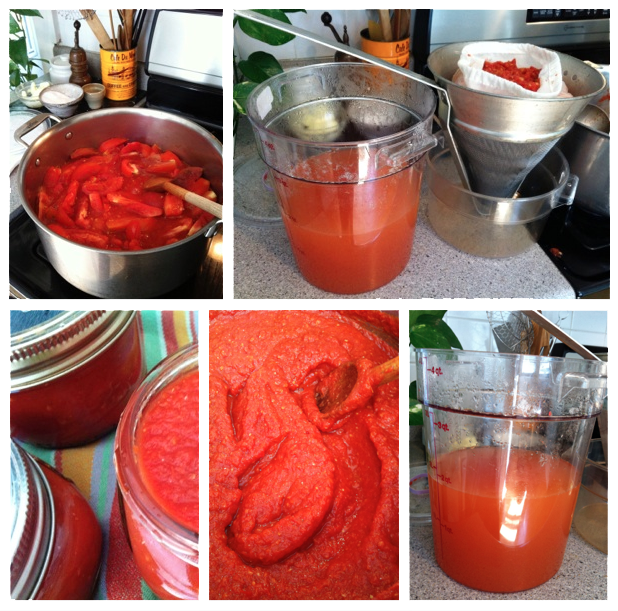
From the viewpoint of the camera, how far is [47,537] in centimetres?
63

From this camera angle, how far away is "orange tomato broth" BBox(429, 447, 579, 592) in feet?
2.11

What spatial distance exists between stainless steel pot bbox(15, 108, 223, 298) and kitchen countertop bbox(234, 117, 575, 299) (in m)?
0.10

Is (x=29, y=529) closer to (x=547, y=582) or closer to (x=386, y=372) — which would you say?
(x=386, y=372)

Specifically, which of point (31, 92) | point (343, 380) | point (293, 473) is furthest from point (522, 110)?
point (31, 92)

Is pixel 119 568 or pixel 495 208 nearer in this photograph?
pixel 119 568

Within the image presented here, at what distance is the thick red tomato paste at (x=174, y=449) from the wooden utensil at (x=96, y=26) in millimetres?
630

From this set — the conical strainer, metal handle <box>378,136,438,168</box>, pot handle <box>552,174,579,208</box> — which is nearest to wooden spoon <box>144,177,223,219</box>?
metal handle <box>378,136,438,168</box>

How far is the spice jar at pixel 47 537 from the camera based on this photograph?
63cm

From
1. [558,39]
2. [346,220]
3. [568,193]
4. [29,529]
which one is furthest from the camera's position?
[558,39]

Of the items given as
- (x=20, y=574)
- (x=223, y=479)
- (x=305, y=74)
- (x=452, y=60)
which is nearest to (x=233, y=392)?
(x=223, y=479)

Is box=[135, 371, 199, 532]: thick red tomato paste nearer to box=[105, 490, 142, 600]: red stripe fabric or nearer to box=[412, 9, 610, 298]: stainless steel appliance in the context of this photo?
box=[105, 490, 142, 600]: red stripe fabric

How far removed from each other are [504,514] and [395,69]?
1.65ft

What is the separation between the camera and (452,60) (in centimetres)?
83

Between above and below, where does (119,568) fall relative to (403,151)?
below
